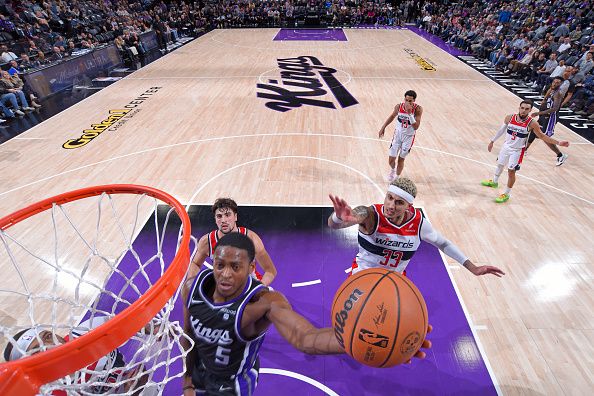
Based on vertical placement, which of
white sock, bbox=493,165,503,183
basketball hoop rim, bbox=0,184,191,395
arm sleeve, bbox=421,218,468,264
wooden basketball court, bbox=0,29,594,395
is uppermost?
basketball hoop rim, bbox=0,184,191,395

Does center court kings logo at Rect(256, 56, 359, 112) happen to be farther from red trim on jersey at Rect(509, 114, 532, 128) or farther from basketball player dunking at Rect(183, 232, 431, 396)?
basketball player dunking at Rect(183, 232, 431, 396)

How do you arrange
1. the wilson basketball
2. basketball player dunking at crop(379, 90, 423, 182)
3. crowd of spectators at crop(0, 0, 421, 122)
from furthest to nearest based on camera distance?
crowd of spectators at crop(0, 0, 421, 122) → basketball player dunking at crop(379, 90, 423, 182) → the wilson basketball

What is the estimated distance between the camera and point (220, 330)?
6.82 ft

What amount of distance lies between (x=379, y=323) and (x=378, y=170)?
17.4ft

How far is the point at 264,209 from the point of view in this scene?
5730 mm

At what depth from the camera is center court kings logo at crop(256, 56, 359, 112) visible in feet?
34.4

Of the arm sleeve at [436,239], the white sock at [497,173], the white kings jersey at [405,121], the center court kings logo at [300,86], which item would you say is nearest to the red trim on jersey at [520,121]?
the white sock at [497,173]

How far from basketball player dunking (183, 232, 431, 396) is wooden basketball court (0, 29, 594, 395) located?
2427 millimetres

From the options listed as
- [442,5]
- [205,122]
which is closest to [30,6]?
[205,122]

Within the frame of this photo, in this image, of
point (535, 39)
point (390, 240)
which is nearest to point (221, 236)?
point (390, 240)

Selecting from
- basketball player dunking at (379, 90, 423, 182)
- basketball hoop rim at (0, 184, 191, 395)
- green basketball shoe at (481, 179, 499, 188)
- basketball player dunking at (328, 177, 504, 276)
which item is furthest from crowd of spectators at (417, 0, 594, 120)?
basketball hoop rim at (0, 184, 191, 395)

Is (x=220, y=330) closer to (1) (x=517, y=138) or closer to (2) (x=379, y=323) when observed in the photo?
(2) (x=379, y=323)

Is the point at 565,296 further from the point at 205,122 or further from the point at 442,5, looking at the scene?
the point at 442,5

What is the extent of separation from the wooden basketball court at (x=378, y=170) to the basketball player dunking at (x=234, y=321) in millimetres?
2427
